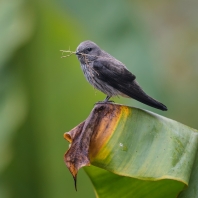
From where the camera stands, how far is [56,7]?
4832mm

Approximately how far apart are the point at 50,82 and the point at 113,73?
102cm

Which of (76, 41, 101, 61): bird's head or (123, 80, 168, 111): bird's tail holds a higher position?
(76, 41, 101, 61): bird's head

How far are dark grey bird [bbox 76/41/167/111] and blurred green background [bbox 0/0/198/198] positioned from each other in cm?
59

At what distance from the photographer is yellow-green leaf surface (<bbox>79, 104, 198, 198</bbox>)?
245cm

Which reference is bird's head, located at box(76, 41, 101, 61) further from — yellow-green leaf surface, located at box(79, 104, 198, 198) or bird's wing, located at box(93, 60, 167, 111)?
yellow-green leaf surface, located at box(79, 104, 198, 198)

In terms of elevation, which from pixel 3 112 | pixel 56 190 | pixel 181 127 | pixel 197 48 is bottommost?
pixel 56 190

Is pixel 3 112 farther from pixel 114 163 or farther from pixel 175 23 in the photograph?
pixel 175 23

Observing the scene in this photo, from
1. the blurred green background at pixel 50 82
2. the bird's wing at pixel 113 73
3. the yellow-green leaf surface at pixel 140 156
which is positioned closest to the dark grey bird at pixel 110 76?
the bird's wing at pixel 113 73

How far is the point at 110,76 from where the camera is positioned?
3.27m

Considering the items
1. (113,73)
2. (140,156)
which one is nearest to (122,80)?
(113,73)

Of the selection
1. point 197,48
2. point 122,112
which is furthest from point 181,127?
point 197,48

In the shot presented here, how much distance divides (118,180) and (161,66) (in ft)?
8.63

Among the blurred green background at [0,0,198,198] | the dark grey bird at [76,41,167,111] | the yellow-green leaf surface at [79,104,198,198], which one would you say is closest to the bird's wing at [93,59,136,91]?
the dark grey bird at [76,41,167,111]

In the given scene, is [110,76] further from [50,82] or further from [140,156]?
[50,82]
